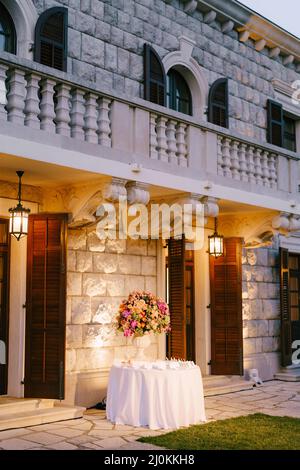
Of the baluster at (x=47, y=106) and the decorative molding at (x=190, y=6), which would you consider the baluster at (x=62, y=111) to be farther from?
the decorative molding at (x=190, y=6)

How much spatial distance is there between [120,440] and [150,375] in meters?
1.01

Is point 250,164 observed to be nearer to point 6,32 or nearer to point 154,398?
point 6,32

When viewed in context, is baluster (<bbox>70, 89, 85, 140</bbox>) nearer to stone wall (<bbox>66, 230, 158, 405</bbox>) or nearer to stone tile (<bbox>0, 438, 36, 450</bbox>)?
stone wall (<bbox>66, 230, 158, 405</bbox>)

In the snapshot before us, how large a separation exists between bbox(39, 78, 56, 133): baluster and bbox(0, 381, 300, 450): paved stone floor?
3.54 metres

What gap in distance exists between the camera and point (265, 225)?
457 inches

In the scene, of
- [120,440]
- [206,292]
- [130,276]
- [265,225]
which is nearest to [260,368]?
[206,292]

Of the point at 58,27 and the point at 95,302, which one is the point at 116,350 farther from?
the point at 58,27

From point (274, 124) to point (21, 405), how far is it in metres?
8.20

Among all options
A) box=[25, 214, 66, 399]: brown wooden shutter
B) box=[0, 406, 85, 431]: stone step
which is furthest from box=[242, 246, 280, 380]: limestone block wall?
box=[25, 214, 66, 399]: brown wooden shutter

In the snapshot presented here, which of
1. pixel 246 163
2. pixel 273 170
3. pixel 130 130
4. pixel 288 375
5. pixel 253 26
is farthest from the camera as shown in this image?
pixel 253 26

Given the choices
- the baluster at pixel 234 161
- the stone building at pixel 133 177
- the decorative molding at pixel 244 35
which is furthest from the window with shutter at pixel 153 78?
the decorative molding at pixel 244 35

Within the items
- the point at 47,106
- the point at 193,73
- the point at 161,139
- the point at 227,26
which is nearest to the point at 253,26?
the point at 227,26

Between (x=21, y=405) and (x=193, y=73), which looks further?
(x=193, y=73)

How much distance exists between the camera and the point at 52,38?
8.90m
